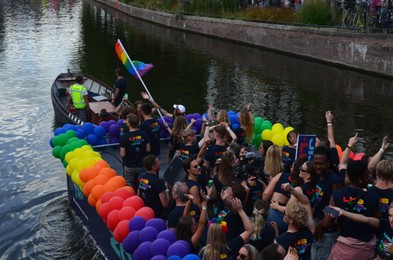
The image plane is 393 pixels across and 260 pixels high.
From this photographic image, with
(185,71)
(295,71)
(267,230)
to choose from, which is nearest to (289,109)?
(295,71)

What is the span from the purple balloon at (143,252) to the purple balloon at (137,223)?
0.59 m

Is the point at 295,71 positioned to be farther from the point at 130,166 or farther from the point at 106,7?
the point at 106,7

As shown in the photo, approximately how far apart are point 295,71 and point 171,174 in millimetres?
18609

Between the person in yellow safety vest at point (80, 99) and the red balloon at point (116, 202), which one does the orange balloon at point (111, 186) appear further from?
the person in yellow safety vest at point (80, 99)

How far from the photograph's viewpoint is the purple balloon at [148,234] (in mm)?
6805

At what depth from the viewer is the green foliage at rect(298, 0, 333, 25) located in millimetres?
28750

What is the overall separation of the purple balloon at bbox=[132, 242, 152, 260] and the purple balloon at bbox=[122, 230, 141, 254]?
34 centimetres

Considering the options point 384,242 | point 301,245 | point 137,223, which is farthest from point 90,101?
point 384,242

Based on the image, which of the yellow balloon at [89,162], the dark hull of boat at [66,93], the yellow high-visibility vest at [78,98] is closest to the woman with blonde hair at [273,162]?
the yellow balloon at [89,162]

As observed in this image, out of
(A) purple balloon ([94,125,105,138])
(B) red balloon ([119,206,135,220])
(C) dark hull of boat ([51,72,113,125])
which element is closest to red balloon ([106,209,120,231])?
(B) red balloon ([119,206,135,220])

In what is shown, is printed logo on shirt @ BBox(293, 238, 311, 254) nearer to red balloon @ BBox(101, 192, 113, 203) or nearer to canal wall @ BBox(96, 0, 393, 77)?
red balloon @ BBox(101, 192, 113, 203)

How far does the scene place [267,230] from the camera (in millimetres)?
6137

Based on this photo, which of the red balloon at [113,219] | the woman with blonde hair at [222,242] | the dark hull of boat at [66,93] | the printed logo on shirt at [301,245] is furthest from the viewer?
the dark hull of boat at [66,93]

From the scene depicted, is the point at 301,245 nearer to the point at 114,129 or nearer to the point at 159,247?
the point at 159,247
